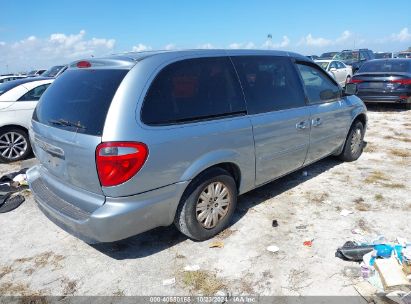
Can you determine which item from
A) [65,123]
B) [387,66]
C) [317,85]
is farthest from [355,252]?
[387,66]

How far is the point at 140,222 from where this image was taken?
308 centimetres

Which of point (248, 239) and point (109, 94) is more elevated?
point (109, 94)

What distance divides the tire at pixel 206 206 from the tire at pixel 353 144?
2942 mm

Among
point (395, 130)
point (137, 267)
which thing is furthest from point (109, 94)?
point (395, 130)

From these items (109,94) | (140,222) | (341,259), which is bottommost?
(341,259)

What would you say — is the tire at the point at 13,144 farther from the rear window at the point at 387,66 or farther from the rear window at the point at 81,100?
the rear window at the point at 387,66

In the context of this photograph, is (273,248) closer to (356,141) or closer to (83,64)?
(83,64)

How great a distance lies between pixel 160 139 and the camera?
2988 millimetres

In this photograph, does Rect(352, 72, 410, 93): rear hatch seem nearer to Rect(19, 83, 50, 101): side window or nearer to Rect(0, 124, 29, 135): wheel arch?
Result: Rect(19, 83, 50, 101): side window

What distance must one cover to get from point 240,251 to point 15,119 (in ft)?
17.6

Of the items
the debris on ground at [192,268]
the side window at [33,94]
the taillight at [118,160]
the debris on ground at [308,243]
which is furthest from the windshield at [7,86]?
the debris on ground at [308,243]

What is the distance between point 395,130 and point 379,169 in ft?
11.3

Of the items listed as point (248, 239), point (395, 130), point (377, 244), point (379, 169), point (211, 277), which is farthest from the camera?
point (395, 130)

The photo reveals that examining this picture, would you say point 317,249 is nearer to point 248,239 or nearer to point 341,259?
point 341,259
